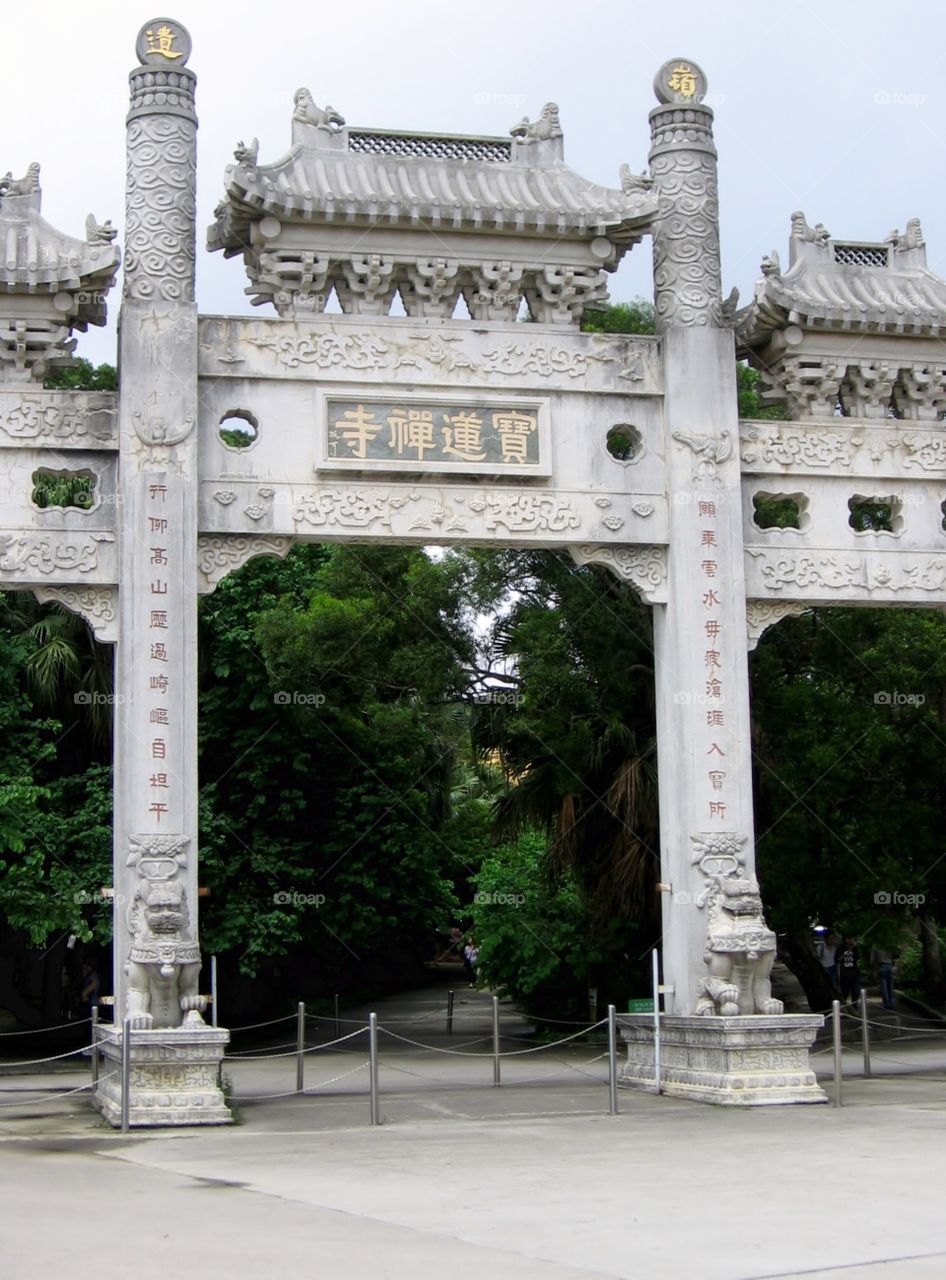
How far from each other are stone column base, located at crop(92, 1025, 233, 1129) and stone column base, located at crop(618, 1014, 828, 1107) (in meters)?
3.36

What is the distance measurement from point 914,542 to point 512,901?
7718mm

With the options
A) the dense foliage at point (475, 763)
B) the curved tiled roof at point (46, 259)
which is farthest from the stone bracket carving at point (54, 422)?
the dense foliage at point (475, 763)

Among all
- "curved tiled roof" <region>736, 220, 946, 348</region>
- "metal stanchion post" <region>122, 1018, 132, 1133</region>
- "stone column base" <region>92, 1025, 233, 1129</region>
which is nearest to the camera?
"metal stanchion post" <region>122, 1018, 132, 1133</region>

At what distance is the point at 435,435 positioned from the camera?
42.2ft

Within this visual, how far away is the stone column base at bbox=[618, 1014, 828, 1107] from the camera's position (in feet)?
38.6

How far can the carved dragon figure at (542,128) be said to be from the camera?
13809mm

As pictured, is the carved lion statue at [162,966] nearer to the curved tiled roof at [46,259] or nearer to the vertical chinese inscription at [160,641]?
the vertical chinese inscription at [160,641]

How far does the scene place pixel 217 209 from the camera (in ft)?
42.8

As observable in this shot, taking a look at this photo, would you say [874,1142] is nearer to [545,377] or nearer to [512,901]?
[545,377]

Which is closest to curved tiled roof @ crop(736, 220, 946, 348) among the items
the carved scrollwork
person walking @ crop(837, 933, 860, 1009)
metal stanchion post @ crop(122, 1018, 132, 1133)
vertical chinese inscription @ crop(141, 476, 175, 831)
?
the carved scrollwork

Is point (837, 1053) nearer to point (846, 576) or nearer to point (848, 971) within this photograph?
point (846, 576)

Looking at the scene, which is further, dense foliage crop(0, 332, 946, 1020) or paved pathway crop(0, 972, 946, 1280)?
dense foliage crop(0, 332, 946, 1020)

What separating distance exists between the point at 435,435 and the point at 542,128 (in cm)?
293

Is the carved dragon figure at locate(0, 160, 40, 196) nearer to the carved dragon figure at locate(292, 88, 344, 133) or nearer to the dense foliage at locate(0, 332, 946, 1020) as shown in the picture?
the carved dragon figure at locate(292, 88, 344, 133)
